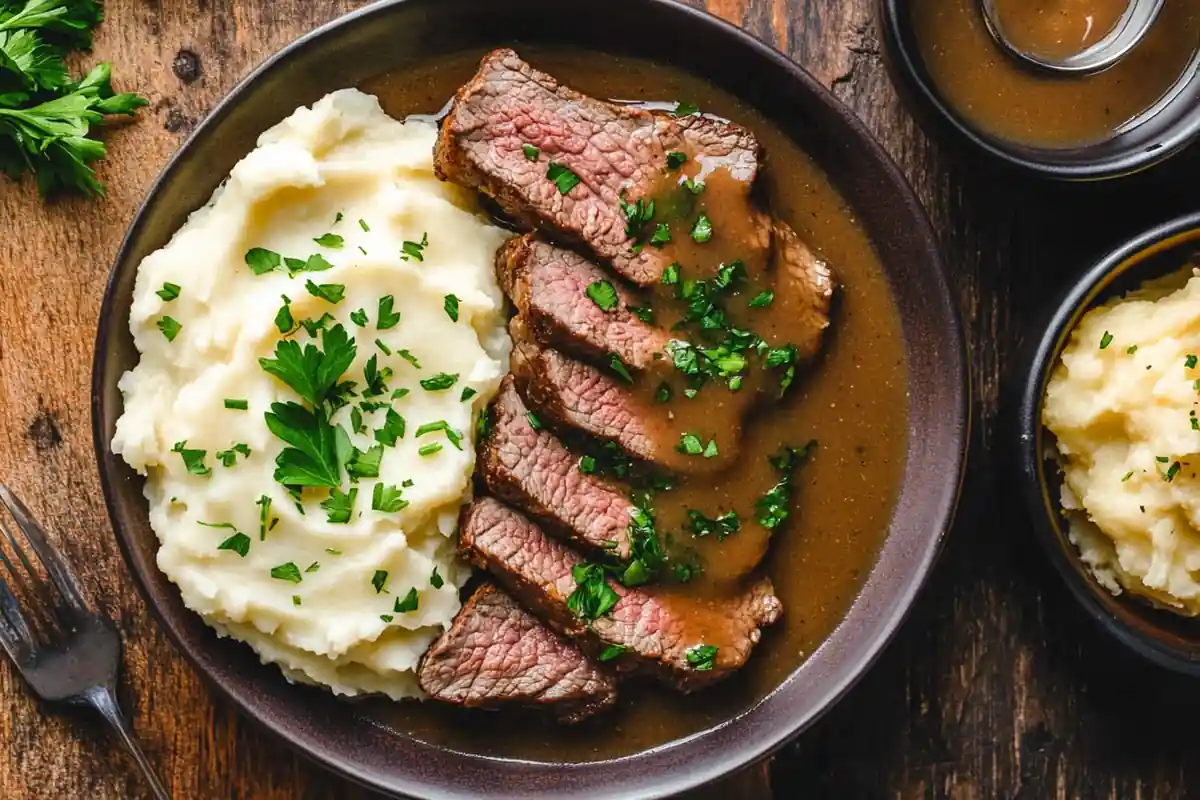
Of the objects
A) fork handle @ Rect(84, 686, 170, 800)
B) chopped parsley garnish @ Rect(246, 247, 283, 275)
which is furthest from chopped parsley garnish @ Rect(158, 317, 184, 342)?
fork handle @ Rect(84, 686, 170, 800)

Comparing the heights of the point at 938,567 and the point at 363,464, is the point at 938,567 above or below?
above

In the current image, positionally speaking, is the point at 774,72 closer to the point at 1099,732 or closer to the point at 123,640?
the point at 1099,732

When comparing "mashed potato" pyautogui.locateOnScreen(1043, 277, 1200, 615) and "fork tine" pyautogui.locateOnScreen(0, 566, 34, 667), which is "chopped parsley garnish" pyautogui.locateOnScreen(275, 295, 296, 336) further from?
"mashed potato" pyautogui.locateOnScreen(1043, 277, 1200, 615)

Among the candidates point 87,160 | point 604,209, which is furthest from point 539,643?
point 87,160

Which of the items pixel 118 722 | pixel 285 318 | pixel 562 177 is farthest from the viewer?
pixel 118 722

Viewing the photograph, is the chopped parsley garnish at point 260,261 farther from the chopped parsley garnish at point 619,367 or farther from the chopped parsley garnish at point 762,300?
the chopped parsley garnish at point 762,300

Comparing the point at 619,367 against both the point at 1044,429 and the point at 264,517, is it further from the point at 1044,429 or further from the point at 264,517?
the point at 1044,429

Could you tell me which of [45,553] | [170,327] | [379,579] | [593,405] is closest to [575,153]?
[593,405]
